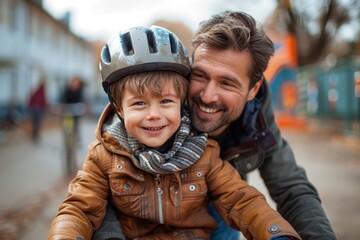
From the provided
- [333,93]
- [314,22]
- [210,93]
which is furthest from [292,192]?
[314,22]

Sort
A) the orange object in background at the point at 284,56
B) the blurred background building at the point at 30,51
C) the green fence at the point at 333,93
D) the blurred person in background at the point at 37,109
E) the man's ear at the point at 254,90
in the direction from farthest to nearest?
the blurred background building at the point at 30,51 < the orange object in background at the point at 284,56 < the blurred person in background at the point at 37,109 < the green fence at the point at 333,93 < the man's ear at the point at 254,90

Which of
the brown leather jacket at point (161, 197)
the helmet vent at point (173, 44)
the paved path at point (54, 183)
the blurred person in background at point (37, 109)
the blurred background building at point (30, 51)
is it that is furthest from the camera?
the blurred background building at point (30, 51)

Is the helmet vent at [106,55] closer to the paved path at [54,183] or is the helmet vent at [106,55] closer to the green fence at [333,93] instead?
the paved path at [54,183]

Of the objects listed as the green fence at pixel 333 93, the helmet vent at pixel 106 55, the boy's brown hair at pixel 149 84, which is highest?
the helmet vent at pixel 106 55

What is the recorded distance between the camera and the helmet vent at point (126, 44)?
196 centimetres

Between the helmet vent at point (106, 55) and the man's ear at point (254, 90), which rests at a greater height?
the helmet vent at point (106, 55)

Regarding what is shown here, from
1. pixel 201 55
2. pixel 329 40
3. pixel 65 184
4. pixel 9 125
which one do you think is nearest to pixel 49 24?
pixel 9 125

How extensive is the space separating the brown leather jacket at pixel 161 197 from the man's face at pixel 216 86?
0.22m

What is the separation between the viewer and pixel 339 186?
591cm

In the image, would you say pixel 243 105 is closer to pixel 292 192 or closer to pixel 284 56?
pixel 292 192

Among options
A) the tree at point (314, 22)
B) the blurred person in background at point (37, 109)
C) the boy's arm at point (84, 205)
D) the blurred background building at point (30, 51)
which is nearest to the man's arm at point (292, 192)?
the boy's arm at point (84, 205)

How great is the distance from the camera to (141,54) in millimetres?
1923

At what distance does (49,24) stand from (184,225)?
29409mm

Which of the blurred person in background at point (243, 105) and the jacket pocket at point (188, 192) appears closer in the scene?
the jacket pocket at point (188, 192)
